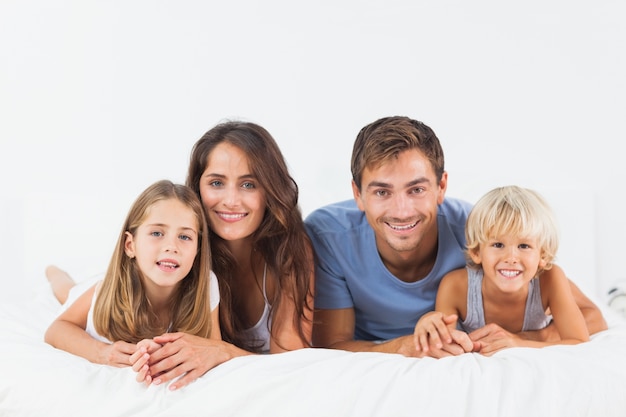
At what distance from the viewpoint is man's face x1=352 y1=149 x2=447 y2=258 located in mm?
2072

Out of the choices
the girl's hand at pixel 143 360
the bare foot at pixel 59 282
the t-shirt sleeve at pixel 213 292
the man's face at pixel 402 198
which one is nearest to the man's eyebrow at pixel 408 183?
the man's face at pixel 402 198

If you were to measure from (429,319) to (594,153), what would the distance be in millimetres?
1980

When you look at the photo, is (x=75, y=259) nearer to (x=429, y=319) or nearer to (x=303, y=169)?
(x=303, y=169)

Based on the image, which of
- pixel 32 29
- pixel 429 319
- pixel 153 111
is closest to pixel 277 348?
pixel 429 319

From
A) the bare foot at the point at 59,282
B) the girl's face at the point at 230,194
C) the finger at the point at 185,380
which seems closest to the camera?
the finger at the point at 185,380

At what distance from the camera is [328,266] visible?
2291 millimetres

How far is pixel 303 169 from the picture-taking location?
3373 millimetres

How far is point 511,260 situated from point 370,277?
0.44 meters

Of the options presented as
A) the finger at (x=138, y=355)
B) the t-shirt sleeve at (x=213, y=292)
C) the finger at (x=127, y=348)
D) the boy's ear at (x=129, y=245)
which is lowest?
the finger at (x=127, y=348)

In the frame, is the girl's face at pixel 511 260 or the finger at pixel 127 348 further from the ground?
the girl's face at pixel 511 260

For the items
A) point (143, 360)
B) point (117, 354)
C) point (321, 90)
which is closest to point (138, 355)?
point (143, 360)

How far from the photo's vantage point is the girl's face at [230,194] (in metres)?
2.07

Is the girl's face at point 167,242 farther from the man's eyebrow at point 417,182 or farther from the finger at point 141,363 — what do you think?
the man's eyebrow at point 417,182

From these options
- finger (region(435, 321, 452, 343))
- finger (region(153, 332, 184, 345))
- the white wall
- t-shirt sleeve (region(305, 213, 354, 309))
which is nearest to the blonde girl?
finger (region(153, 332, 184, 345))
